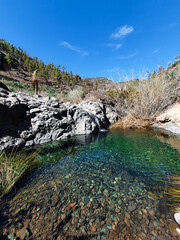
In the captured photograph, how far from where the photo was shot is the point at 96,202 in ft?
4.26

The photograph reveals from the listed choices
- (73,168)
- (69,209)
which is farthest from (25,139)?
(69,209)

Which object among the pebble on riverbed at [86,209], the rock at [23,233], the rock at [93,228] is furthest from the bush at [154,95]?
the rock at [23,233]

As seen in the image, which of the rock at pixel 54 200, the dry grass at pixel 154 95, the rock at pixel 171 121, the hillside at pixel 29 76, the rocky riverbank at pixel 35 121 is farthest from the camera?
the hillside at pixel 29 76

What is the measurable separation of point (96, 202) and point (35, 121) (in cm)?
384

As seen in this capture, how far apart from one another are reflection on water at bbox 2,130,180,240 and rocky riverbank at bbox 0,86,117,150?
2.00 m

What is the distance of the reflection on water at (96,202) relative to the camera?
98 centimetres

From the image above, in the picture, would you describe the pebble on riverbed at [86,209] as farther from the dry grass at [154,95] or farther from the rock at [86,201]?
the dry grass at [154,95]

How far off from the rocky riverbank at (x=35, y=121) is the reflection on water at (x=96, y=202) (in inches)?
78.9

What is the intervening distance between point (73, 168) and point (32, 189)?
2.55 ft

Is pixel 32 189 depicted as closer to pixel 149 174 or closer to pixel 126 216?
pixel 126 216

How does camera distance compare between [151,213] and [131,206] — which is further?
[131,206]

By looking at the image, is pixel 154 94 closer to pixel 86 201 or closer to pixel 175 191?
pixel 175 191

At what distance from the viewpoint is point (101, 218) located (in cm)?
110

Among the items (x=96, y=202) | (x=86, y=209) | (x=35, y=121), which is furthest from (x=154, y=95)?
(x=35, y=121)
